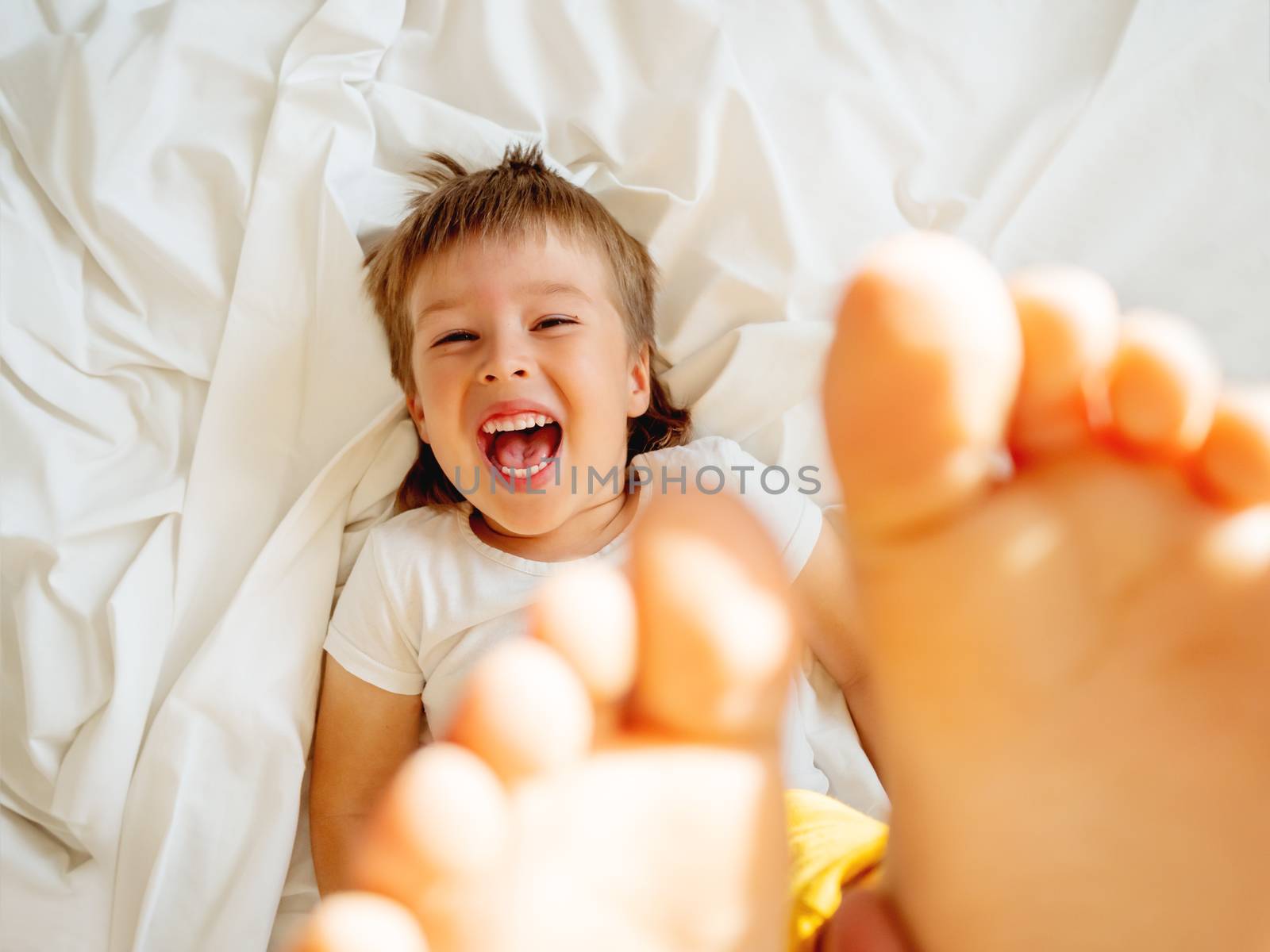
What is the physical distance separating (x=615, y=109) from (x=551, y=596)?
28.0 inches

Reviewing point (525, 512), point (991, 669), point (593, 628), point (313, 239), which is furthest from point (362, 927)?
point (313, 239)

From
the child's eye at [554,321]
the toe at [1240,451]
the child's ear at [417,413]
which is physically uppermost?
the child's eye at [554,321]

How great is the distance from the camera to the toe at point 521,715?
0.40 meters

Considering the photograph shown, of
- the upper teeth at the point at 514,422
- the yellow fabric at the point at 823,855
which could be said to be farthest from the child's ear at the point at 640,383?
the yellow fabric at the point at 823,855

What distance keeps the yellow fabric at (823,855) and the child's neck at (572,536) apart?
307 millimetres

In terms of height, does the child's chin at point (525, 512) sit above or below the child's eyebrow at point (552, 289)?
below

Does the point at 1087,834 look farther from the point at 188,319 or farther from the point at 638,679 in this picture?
the point at 188,319

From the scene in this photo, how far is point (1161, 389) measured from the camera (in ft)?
1.30

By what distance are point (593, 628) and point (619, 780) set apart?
66mm

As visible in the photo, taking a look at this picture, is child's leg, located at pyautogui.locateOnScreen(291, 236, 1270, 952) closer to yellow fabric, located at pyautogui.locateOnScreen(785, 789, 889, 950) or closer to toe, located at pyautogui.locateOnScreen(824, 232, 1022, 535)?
toe, located at pyautogui.locateOnScreen(824, 232, 1022, 535)

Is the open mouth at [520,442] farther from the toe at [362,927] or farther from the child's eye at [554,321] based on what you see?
the toe at [362,927]

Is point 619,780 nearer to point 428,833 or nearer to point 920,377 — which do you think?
point 428,833

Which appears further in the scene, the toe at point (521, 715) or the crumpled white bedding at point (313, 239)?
the crumpled white bedding at point (313, 239)

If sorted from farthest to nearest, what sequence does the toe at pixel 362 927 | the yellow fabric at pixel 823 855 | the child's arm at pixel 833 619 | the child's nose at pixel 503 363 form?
the child's arm at pixel 833 619 < the child's nose at pixel 503 363 < the yellow fabric at pixel 823 855 < the toe at pixel 362 927
